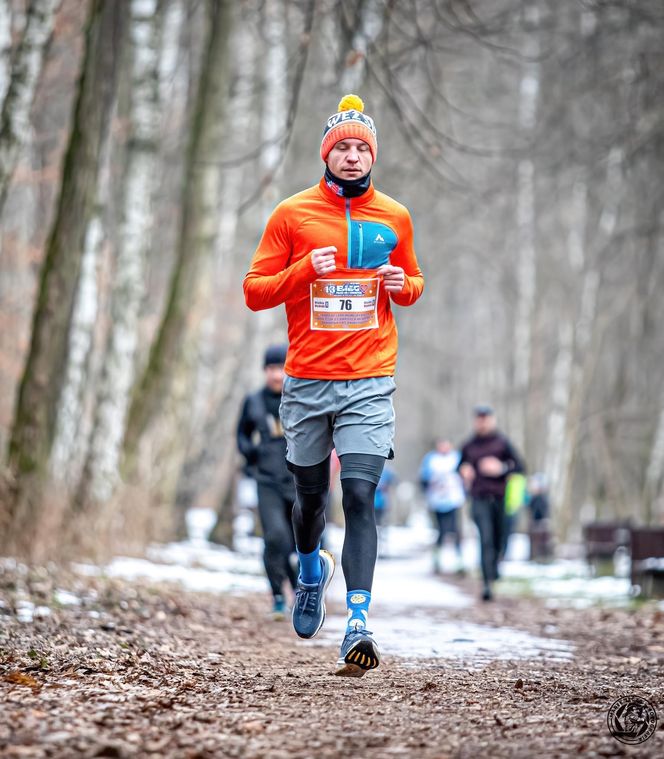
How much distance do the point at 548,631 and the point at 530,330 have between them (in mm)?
23909

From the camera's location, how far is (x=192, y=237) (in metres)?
15.5

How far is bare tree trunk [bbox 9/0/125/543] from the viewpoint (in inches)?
386

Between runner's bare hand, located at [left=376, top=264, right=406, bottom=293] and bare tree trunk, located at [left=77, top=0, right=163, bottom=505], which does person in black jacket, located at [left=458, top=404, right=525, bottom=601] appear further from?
runner's bare hand, located at [left=376, top=264, right=406, bottom=293]

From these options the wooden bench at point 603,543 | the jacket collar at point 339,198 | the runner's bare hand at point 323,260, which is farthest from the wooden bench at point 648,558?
the runner's bare hand at point 323,260

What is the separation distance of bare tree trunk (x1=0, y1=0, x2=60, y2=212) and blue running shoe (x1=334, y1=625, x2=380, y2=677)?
215 inches

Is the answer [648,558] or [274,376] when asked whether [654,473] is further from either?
[274,376]

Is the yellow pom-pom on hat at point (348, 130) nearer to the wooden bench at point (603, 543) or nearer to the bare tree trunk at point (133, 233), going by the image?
the bare tree trunk at point (133, 233)

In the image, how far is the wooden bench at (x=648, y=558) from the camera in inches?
463

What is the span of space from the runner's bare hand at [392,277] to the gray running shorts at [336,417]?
44cm

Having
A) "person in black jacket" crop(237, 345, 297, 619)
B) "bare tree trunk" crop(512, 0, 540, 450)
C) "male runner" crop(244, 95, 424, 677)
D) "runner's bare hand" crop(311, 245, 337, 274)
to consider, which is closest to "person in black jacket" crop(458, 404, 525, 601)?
"person in black jacket" crop(237, 345, 297, 619)

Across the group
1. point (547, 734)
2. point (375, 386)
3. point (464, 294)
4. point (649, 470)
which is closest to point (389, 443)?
point (375, 386)

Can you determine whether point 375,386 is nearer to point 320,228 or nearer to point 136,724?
point 320,228

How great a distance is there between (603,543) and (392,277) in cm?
1254

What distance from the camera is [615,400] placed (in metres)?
24.4
